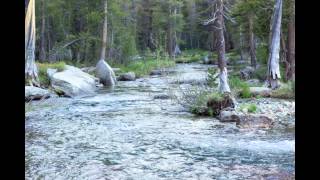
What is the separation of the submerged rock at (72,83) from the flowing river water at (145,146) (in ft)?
14.5

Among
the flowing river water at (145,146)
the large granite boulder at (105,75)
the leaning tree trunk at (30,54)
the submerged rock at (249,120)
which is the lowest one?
the flowing river water at (145,146)

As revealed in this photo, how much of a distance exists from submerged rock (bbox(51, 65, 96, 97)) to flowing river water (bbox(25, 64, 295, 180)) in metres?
4.43

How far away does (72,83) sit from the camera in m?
21.1

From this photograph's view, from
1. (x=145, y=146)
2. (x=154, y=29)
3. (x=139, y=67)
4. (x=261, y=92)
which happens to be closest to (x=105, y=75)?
(x=139, y=67)

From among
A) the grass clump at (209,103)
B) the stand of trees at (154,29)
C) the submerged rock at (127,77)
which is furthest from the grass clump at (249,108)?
the submerged rock at (127,77)

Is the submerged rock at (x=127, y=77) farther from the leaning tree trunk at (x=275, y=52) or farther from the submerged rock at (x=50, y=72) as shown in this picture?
the leaning tree trunk at (x=275, y=52)

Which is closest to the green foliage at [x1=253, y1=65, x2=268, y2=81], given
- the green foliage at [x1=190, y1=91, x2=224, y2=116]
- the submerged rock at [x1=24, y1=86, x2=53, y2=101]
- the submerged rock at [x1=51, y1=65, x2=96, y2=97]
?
the submerged rock at [x1=51, y1=65, x2=96, y2=97]

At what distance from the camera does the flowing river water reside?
25.1 feet

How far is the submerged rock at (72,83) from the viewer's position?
20.6 m

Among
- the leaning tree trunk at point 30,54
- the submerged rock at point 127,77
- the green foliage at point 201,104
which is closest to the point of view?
the green foliage at point 201,104
